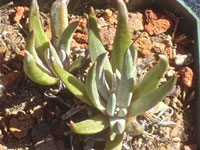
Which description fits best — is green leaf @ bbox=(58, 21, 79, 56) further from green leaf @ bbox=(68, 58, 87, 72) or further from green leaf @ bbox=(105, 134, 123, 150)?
green leaf @ bbox=(105, 134, 123, 150)

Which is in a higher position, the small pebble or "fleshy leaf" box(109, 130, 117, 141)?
the small pebble

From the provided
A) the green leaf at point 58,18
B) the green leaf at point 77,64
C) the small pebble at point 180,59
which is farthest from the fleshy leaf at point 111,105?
the small pebble at point 180,59

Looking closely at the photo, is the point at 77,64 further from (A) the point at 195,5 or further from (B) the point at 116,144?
(A) the point at 195,5

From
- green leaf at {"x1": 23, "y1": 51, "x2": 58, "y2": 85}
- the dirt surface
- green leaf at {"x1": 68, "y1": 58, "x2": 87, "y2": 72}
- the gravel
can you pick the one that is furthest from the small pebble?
green leaf at {"x1": 23, "y1": 51, "x2": 58, "y2": 85}

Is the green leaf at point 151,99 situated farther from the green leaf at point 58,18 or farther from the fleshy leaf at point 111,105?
the green leaf at point 58,18

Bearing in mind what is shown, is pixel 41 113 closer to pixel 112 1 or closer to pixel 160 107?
pixel 160 107

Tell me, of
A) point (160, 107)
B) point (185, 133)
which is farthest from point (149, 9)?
point (185, 133)

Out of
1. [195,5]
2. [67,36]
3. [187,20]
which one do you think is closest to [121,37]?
[67,36]
